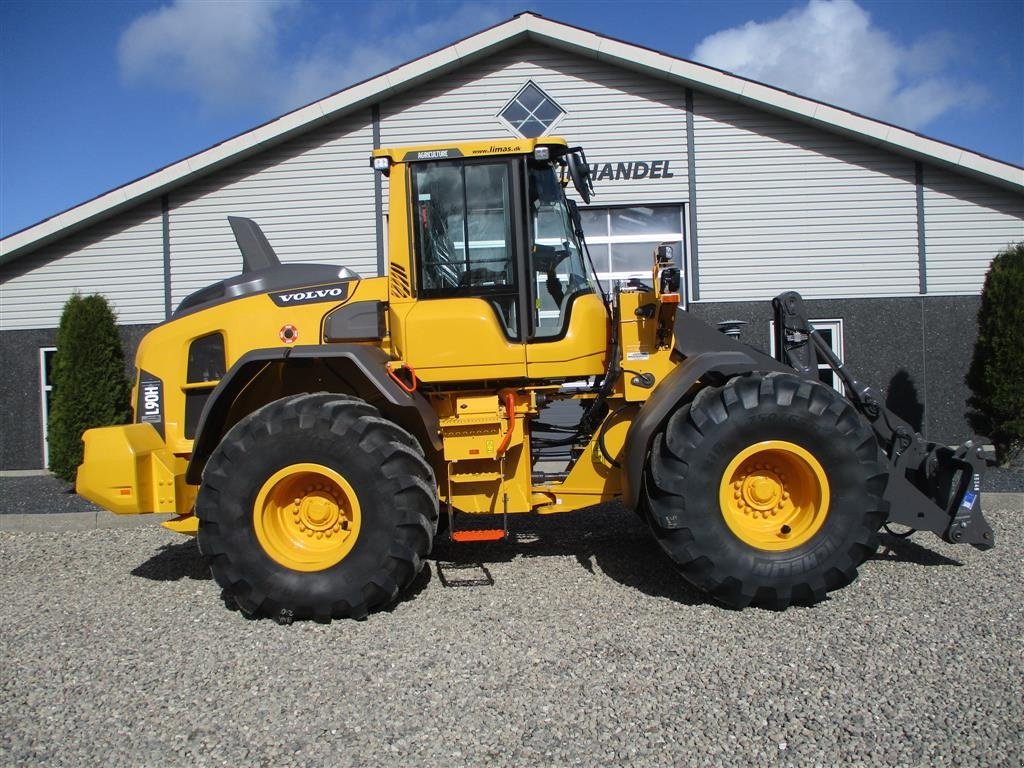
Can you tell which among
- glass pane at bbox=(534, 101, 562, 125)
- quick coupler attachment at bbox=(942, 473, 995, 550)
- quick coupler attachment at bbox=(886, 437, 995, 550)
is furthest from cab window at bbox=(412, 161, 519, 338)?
glass pane at bbox=(534, 101, 562, 125)

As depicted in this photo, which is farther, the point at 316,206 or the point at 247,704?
the point at 316,206

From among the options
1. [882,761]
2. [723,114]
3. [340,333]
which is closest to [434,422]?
[340,333]

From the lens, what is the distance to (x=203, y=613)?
476 cm

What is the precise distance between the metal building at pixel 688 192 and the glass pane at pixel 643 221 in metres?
0.02

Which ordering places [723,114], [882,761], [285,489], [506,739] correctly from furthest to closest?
[723,114], [285,489], [506,739], [882,761]

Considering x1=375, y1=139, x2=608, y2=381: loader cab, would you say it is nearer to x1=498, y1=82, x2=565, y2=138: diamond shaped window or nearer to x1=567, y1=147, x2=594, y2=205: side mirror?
x1=567, y1=147, x2=594, y2=205: side mirror

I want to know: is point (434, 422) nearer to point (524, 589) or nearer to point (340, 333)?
point (340, 333)

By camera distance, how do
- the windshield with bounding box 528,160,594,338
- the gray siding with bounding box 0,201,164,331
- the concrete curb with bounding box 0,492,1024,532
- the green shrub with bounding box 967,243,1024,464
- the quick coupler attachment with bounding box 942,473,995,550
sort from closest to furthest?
1. the quick coupler attachment with bounding box 942,473,995,550
2. the windshield with bounding box 528,160,594,338
3. the concrete curb with bounding box 0,492,1024,532
4. the green shrub with bounding box 967,243,1024,464
5. the gray siding with bounding box 0,201,164,331

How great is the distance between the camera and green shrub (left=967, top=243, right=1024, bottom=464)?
953 cm

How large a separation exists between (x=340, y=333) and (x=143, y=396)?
1522 mm

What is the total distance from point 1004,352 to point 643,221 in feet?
15.9

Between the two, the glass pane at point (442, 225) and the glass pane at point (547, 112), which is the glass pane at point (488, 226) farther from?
the glass pane at point (547, 112)

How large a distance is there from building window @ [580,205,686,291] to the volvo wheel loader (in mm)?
5587

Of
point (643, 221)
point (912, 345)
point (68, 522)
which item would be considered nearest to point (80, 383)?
point (68, 522)
